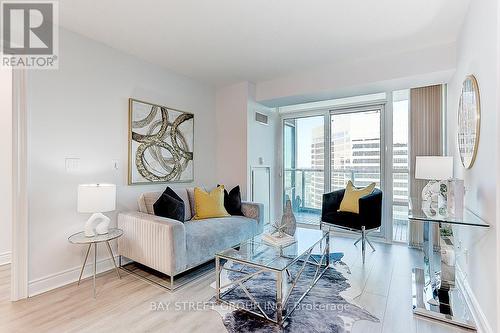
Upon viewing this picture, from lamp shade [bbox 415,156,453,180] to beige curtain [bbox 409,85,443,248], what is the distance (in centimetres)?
83

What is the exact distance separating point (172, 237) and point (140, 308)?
588mm

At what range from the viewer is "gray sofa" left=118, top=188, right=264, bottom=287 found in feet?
7.74

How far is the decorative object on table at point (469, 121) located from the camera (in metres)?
1.88

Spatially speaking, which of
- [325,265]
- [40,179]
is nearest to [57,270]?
[40,179]

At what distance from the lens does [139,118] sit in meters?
3.12

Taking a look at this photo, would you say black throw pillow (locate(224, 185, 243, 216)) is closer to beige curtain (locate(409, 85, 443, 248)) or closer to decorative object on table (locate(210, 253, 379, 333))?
decorative object on table (locate(210, 253, 379, 333))

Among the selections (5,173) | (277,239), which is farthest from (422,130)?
(5,173)

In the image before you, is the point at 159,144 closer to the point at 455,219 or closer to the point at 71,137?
the point at 71,137

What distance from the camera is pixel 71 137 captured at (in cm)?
253

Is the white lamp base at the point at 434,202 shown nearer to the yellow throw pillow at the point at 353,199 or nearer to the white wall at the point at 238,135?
the yellow throw pillow at the point at 353,199

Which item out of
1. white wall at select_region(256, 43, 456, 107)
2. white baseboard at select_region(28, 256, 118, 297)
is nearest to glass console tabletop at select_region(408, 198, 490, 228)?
white wall at select_region(256, 43, 456, 107)

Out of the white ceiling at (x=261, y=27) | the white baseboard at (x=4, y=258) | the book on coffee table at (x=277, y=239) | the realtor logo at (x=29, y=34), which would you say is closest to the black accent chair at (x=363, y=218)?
the book on coffee table at (x=277, y=239)

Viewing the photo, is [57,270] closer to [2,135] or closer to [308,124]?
[2,135]

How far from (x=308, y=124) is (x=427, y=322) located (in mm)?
3391
